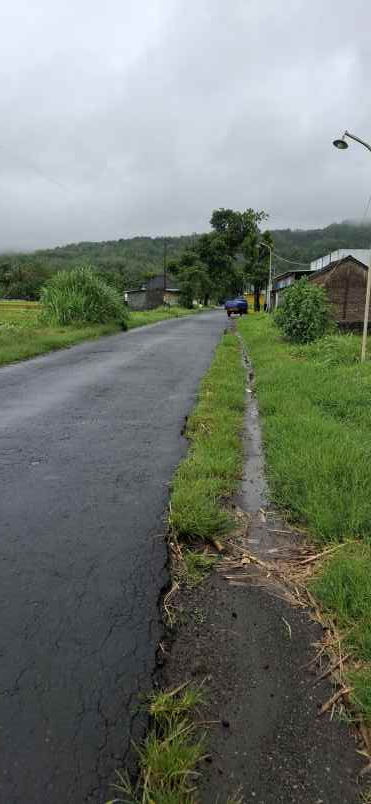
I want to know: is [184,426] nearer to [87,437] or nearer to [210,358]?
[87,437]

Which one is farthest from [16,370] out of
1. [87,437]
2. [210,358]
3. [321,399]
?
[321,399]

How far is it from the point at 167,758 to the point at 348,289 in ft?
89.7

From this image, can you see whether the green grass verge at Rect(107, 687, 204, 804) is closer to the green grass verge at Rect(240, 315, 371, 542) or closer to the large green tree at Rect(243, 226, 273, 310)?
the green grass verge at Rect(240, 315, 371, 542)

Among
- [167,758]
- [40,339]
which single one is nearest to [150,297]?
[40,339]

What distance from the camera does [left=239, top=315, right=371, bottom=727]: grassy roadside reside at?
220 centimetres

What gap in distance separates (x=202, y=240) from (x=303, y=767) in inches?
2562

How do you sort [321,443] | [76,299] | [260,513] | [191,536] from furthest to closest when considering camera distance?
[76,299] → [321,443] → [260,513] → [191,536]

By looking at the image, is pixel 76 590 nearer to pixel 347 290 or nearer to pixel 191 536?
pixel 191 536

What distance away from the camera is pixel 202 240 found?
6238 cm

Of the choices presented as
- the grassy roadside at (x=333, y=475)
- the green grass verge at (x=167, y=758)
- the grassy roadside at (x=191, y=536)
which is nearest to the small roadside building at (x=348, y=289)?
the grassy roadside at (x=333, y=475)

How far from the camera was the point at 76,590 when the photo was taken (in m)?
2.38

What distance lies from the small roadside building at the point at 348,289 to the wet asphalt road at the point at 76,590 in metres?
22.6

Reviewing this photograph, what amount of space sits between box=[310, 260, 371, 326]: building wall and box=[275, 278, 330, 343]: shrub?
12.1m

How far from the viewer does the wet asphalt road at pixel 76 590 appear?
5.10ft
